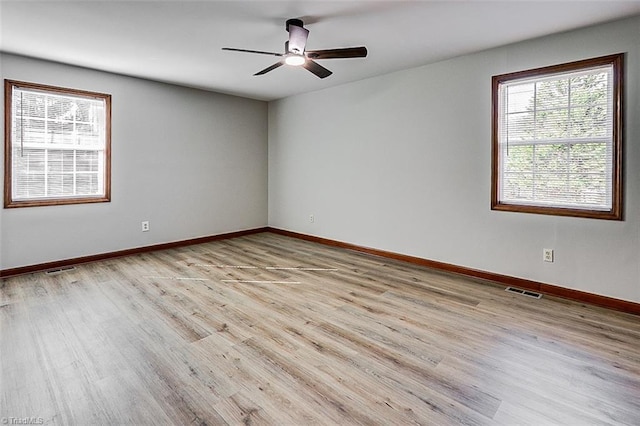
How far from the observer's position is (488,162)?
3.73 m

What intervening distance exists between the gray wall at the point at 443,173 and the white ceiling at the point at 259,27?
260mm

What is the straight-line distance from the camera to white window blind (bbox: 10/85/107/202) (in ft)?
12.8

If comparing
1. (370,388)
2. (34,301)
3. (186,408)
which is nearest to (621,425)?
(370,388)

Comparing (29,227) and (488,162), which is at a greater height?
(488,162)

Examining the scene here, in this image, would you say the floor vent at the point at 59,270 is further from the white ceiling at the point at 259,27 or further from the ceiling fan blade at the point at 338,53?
the ceiling fan blade at the point at 338,53

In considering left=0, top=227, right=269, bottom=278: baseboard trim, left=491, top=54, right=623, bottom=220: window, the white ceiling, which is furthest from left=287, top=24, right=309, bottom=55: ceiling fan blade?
left=0, top=227, right=269, bottom=278: baseboard trim

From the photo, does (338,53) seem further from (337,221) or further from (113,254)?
(113,254)

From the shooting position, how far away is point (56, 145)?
415 centimetres

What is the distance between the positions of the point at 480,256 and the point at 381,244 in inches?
53.6

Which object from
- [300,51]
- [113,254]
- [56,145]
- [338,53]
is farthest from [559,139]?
[56,145]

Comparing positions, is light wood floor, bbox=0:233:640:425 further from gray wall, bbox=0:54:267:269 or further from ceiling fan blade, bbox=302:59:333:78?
ceiling fan blade, bbox=302:59:333:78

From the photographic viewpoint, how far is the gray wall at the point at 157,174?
13.2ft

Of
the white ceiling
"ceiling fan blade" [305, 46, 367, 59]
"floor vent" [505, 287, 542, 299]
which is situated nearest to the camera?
the white ceiling

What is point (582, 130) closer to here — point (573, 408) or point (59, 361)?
point (573, 408)
